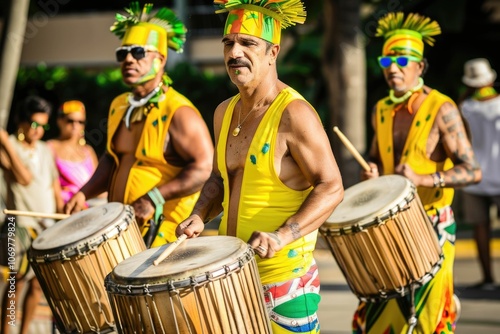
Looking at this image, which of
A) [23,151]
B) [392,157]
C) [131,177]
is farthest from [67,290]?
[23,151]

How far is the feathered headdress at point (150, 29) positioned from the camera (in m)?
6.73

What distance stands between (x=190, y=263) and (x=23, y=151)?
5.00 m

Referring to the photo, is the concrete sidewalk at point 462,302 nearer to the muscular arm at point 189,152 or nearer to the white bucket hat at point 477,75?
the white bucket hat at point 477,75

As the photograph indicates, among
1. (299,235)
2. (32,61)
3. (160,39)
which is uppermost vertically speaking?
(160,39)

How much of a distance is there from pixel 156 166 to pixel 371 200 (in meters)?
1.32

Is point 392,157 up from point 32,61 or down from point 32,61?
up

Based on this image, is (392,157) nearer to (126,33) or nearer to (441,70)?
(126,33)

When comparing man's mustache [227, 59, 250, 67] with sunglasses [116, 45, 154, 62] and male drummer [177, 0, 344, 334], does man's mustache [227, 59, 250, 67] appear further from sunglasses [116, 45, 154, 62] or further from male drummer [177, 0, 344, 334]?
sunglasses [116, 45, 154, 62]

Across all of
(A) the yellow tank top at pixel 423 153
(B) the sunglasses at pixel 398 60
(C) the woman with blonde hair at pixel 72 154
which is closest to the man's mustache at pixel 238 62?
(A) the yellow tank top at pixel 423 153

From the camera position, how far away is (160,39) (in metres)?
6.78

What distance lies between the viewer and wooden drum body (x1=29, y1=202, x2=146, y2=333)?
5459 mm

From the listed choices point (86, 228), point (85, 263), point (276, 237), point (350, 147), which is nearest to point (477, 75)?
point (350, 147)

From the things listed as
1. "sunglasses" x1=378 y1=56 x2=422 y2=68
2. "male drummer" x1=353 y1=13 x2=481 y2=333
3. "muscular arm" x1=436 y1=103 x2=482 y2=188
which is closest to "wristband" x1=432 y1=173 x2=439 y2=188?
"male drummer" x1=353 y1=13 x2=481 y2=333

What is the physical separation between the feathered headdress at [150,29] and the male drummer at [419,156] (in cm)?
131
